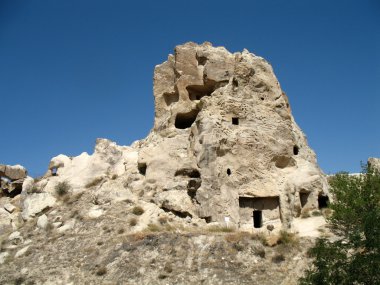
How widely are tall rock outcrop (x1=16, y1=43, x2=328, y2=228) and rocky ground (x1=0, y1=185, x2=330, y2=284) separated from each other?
4.87 feet

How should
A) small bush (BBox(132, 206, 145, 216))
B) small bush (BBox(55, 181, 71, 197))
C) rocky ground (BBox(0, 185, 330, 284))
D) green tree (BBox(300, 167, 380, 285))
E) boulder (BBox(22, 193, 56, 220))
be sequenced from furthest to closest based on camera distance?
small bush (BBox(55, 181, 71, 197)), boulder (BBox(22, 193, 56, 220)), small bush (BBox(132, 206, 145, 216)), rocky ground (BBox(0, 185, 330, 284)), green tree (BBox(300, 167, 380, 285))

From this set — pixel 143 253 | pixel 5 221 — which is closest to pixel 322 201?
pixel 143 253

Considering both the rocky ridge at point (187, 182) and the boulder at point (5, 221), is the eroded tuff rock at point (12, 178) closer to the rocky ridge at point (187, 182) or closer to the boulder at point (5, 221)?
the rocky ridge at point (187, 182)

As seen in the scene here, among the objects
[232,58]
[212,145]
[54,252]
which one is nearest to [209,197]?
[212,145]

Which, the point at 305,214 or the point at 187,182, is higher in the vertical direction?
the point at 187,182

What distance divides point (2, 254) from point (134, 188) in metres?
7.15

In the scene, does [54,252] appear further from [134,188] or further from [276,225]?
[276,225]

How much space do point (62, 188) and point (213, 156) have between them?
9.45m

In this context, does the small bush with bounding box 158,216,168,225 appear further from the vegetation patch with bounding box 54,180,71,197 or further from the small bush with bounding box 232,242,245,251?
the vegetation patch with bounding box 54,180,71,197

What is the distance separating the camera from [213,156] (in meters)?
22.9

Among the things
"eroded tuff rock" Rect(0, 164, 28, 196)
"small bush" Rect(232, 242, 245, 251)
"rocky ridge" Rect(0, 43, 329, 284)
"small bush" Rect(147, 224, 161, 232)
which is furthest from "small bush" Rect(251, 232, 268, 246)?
"eroded tuff rock" Rect(0, 164, 28, 196)

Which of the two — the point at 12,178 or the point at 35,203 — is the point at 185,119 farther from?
the point at 12,178

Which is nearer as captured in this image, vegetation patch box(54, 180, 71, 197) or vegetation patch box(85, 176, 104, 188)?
vegetation patch box(54, 180, 71, 197)

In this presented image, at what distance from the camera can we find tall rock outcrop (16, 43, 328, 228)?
22.5m
